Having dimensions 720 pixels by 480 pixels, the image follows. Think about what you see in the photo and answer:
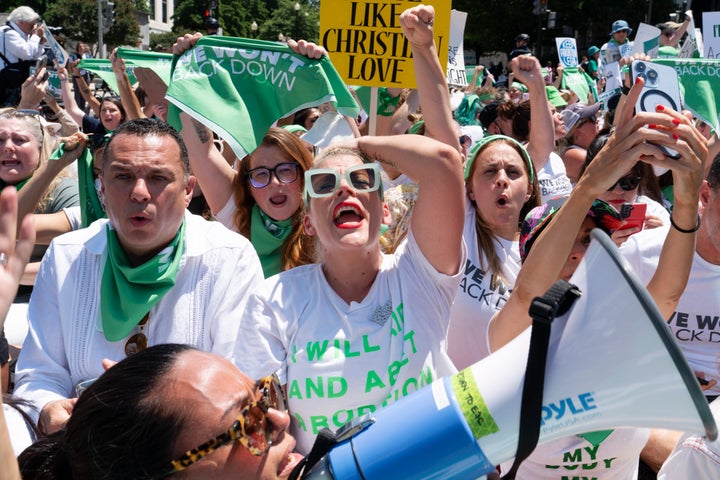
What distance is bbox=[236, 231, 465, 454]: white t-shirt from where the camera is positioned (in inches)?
91.4

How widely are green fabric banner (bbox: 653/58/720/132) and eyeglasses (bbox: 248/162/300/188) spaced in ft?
7.32

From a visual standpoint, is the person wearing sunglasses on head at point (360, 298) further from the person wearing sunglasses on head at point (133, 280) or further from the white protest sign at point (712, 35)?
the white protest sign at point (712, 35)

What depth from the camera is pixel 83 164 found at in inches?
158

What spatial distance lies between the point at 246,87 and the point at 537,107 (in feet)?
6.55

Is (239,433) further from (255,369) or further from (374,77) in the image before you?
(374,77)

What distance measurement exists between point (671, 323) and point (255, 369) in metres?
1.73

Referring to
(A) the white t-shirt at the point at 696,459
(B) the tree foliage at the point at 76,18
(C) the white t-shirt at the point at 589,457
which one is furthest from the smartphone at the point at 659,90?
(B) the tree foliage at the point at 76,18

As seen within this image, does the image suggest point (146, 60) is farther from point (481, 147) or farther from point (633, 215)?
point (633, 215)

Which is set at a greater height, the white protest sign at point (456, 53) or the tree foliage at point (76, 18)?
the tree foliage at point (76, 18)

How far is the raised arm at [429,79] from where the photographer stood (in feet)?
9.75

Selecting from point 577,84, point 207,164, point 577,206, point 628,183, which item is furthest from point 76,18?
point 577,206

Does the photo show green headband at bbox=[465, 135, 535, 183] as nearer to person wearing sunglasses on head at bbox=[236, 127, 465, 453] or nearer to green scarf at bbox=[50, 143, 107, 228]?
person wearing sunglasses on head at bbox=[236, 127, 465, 453]

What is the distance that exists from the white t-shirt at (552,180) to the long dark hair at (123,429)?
3.81 meters

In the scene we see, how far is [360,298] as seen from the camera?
2.54 meters
